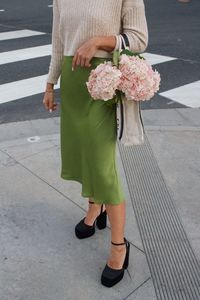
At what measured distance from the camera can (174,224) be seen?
10.7 ft

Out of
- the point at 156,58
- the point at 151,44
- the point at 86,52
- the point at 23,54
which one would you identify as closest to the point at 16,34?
the point at 23,54

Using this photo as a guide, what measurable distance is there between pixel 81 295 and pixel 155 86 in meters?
1.22

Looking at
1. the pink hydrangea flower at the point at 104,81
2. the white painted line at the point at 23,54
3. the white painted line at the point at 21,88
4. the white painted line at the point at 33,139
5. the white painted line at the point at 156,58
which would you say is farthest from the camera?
the white painted line at the point at 23,54

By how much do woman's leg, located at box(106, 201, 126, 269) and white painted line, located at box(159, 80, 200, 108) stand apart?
10.9 feet

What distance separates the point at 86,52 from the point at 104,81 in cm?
18

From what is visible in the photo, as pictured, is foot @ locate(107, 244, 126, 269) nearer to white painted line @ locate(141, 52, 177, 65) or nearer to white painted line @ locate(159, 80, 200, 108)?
white painted line @ locate(159, 80, 200, 108)

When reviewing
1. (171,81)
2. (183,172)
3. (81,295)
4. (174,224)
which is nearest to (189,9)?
(171,81)

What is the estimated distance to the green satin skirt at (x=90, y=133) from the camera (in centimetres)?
248

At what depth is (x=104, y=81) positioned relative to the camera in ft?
7.40

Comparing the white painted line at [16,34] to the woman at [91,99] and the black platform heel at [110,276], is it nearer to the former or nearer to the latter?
the woman at [91,99]

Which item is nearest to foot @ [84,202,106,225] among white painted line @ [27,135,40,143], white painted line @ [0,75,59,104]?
white painted line @ [27,135,40,143]

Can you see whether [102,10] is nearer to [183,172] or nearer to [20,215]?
[20,215]

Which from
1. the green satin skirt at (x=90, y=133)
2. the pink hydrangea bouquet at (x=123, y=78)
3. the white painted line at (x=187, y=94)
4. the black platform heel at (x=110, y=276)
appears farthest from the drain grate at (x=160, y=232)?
the white painted line at (x=187, y=94)

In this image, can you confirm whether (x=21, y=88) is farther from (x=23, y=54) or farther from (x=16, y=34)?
(x=16, y=34)
